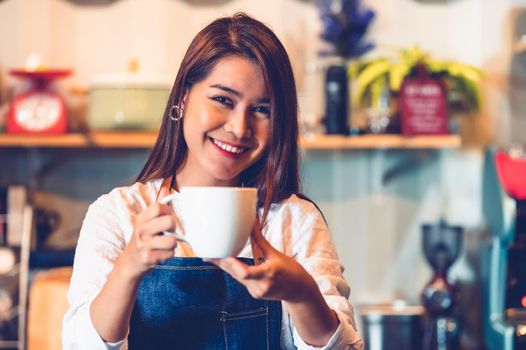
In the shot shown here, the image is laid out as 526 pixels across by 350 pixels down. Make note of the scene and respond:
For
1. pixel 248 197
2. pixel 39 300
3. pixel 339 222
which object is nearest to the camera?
pixel 248 197

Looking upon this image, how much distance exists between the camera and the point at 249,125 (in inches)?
47.8

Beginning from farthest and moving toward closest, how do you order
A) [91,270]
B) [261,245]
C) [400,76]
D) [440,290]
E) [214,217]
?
[400,76] < [440,290] < [91,270] < [261,245] < [214,217]

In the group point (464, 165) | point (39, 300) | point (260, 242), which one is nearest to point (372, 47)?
point (464, 165)

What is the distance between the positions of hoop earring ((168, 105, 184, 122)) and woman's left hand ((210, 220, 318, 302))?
0.37 metres

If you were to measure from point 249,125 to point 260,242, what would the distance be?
0.83 ft

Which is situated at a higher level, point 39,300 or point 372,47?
point 372,47

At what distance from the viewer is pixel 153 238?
91 cm

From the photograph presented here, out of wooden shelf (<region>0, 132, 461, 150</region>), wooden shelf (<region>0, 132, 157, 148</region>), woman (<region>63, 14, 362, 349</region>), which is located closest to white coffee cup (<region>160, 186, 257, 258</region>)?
woman (<region>63, 14, 362, 349</region>)

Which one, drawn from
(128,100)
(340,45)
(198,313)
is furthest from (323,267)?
(340,45)

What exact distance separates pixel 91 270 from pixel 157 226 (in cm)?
32

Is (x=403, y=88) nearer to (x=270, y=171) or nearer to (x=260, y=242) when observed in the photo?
(x=270, y=171)

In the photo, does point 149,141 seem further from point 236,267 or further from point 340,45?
point 236,267

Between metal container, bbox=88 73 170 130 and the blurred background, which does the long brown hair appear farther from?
the blurred background

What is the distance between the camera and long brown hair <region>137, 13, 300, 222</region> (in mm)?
1249
